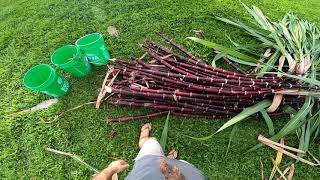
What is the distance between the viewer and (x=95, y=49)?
3520mm

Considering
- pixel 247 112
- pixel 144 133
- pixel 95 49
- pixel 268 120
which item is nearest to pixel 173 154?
pixel 144 133

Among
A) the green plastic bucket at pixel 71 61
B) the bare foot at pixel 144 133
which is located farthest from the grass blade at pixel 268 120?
the green plastic bucket at pixel 71 61

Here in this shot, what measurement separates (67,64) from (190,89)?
1041mm

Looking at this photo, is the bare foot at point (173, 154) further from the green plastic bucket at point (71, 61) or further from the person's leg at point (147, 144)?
the green plastic bucket at point (71, 61)

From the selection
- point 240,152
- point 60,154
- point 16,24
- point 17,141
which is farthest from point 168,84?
point 16,24

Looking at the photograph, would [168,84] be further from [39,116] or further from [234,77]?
[39,116]

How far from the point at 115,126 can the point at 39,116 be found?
654mm

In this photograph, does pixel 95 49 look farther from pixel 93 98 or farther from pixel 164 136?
pixel 164 136

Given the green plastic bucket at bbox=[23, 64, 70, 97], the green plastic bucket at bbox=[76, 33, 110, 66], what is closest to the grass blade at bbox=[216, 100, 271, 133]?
the green plastic bucket at bbox=[76, 33, 110, 66]

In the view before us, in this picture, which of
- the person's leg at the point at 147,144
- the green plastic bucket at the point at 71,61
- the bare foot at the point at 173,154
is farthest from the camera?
the green plastic bucket at the point at 71,61

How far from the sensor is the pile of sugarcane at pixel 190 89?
317cm

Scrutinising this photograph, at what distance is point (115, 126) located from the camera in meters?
3.29

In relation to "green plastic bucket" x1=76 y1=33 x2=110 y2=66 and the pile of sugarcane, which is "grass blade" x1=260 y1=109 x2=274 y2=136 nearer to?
the pile of sugarcane

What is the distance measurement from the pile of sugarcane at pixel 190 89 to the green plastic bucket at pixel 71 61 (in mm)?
281
